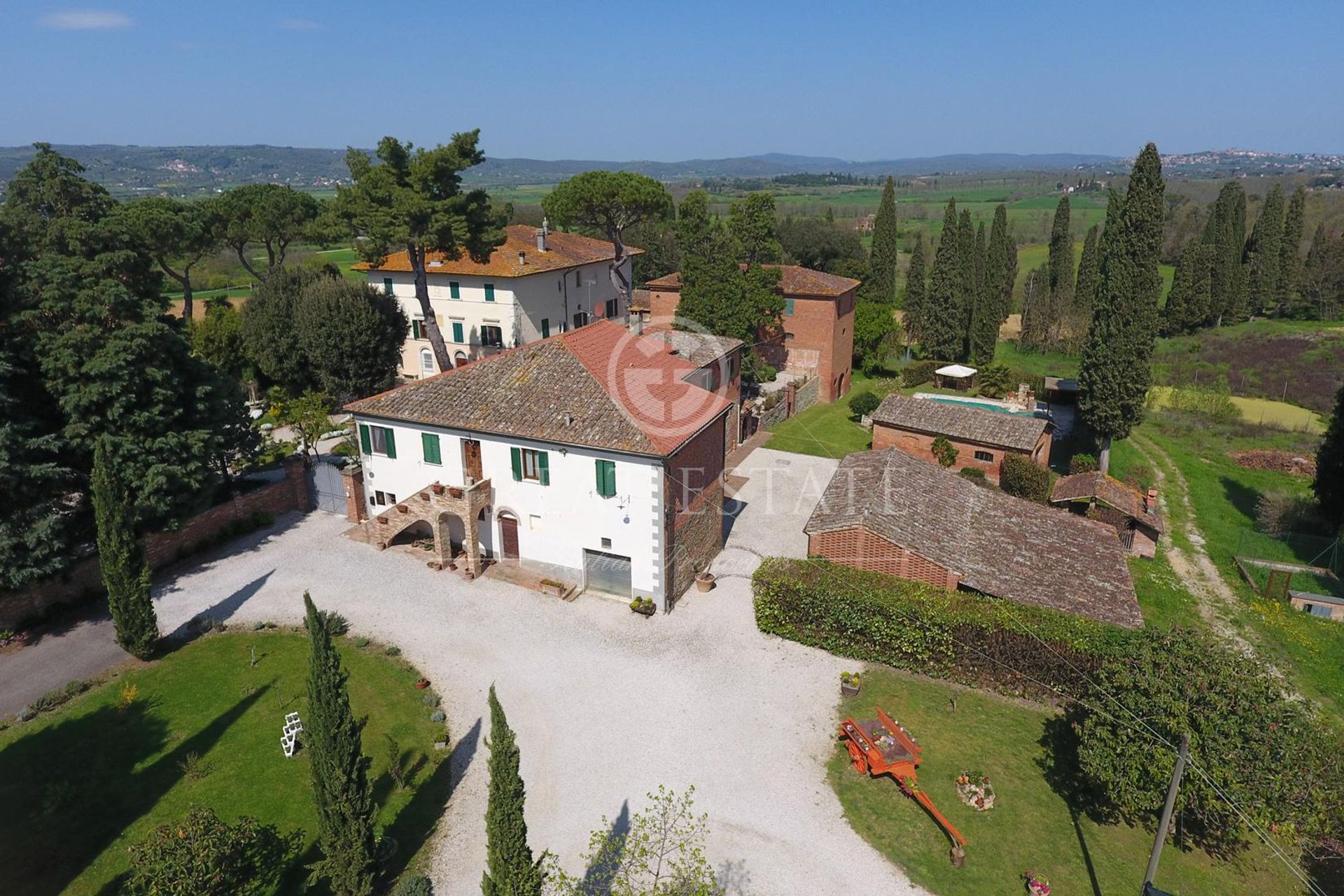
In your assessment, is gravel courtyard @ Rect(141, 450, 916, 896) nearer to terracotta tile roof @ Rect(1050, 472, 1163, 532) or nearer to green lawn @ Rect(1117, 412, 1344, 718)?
terracotta tile roof @ Rect(1050, 472, 1163, 532)

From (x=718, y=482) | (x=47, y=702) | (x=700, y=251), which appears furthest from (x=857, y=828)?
(x=700, y=251)

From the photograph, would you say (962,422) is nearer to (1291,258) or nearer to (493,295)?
(493,295)

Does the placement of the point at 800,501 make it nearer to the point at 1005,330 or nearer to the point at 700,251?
the point at 700,251

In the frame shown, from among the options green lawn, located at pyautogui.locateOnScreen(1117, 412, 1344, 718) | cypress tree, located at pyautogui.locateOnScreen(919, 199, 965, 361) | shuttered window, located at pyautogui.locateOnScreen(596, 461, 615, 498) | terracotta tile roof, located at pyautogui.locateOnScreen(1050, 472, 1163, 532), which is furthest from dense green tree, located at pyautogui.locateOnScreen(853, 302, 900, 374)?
shuttered window, located at pyautogui.locateOnScreen(596, 461, 615, 498)

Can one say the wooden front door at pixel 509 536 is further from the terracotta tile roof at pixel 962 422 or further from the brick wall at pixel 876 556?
the terracotta tile roof at pixel 962 422

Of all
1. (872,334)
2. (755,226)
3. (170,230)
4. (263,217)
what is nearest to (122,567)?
(170,230)

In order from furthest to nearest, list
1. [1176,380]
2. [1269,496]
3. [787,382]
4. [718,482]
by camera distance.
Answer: [1176,380] → [787,382] → [1269,496] → [718,482]
